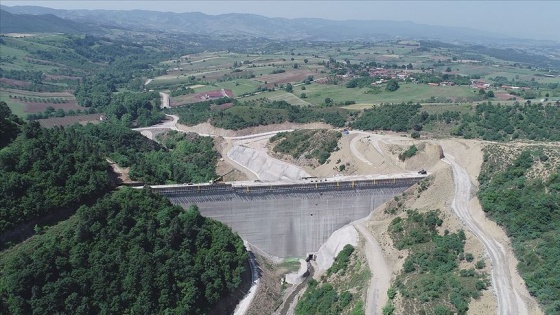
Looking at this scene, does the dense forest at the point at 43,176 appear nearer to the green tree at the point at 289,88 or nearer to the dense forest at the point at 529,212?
the dense forest at the point at 529,212

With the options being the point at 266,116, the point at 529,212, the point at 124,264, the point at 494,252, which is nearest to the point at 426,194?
the point at 529,212

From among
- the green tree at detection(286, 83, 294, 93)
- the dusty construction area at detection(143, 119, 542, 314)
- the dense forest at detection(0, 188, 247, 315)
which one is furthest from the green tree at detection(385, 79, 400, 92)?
the dense forest at detection(0, 188, 247, 315)

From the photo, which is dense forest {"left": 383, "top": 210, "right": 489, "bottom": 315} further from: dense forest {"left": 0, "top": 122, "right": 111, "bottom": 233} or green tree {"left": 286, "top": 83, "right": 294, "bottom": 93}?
green tree {"left": 286, "top": 83, "right": 294, "bottom": 93}

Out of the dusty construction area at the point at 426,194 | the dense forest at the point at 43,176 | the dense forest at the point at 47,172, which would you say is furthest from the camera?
the dense forest at the point at 47,172

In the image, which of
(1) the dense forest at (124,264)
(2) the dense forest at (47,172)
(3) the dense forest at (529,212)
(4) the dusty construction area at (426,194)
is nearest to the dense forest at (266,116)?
(4) the dusty construction area at (426,194)

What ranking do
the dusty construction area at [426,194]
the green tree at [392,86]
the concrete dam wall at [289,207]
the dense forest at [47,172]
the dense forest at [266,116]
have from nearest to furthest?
the dusty construction area at [426,194]
the dense forest at [47,172]
the concrete dam wall at [289,207]
the dense forest at [266,116]
the green tree at [392,86]

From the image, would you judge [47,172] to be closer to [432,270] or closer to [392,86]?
[432,270]
